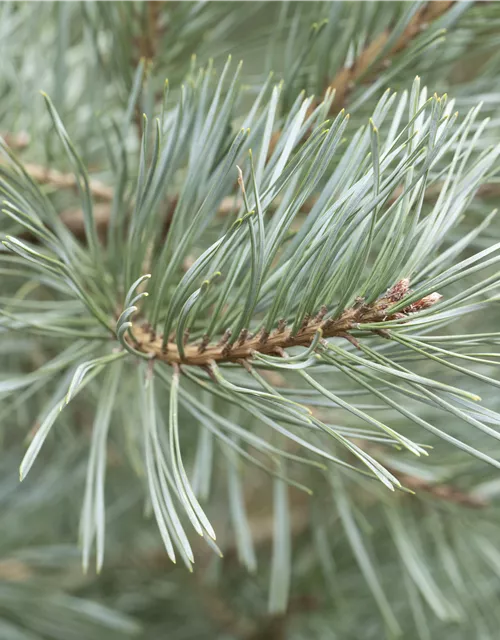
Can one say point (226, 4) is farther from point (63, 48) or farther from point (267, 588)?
point (267, 588)

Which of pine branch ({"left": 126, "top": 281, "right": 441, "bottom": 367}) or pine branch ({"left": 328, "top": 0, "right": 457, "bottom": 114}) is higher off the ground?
pine branch ({"left": 328, "top": 0, "right": 457, "bottom": 114})

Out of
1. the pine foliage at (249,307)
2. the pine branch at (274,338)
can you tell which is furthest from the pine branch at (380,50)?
the pine branch at (274,338)

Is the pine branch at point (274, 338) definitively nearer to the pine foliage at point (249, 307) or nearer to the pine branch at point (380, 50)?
the pine foliage at point (249, 307)

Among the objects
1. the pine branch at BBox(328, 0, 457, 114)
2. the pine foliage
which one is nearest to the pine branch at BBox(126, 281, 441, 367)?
the pine foliage

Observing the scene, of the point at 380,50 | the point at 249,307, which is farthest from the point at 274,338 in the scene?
the point at 380,50

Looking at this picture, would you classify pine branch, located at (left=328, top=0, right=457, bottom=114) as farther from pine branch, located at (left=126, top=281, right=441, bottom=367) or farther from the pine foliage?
pine branch, located at (left=126, top=281, right=441, bottom=367)

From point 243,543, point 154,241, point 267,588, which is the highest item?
point 154,241

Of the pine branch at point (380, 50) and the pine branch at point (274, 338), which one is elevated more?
the pine branch at point (380, 50)

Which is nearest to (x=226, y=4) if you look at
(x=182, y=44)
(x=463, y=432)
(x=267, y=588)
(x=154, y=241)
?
(x=182, y=44)

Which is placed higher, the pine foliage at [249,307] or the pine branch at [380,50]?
the pine branch at [380,50]

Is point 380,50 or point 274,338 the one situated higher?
A: point 380,50

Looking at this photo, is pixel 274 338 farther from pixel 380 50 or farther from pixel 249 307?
pixel 380 50
